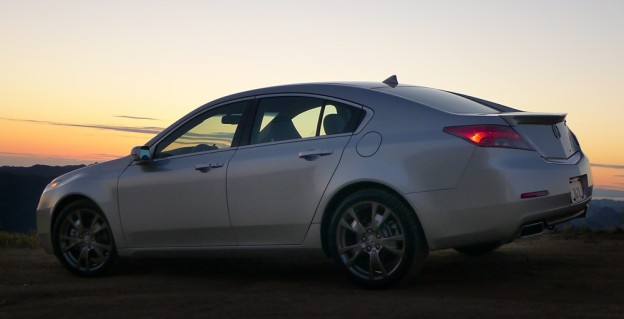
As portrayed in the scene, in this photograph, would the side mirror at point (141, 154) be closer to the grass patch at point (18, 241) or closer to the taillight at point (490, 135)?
the taillight at point (490, 135)

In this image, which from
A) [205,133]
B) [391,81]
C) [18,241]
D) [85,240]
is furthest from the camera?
[18,241]

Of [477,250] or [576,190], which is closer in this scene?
[576,190]

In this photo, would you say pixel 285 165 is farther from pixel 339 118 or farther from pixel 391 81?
pixel 391 81

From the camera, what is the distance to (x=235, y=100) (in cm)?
798

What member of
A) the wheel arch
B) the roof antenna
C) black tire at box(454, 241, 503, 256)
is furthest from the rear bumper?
black tire at box(454, 241, 503, 256)

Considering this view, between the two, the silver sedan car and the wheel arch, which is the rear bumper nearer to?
the silver sedan car

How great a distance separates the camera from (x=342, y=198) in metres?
6.99

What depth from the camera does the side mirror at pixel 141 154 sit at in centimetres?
820

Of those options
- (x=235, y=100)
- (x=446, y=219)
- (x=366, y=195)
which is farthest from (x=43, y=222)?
(x=446, y=219)

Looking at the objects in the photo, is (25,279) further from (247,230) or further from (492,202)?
(492,202)

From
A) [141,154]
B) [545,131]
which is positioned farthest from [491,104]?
[141,154]

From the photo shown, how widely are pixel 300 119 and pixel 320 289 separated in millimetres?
1382

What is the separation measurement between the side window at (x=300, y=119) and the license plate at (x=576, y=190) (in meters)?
1.67

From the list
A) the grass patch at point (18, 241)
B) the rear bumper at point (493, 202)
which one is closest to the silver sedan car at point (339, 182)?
the rear bumper at point (493, 202)
